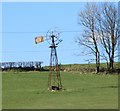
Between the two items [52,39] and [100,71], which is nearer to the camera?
[52,39]

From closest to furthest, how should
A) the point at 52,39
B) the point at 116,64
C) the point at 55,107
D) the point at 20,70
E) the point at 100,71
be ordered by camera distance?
the point at 55,107 → the point at 52,39 → the point at 20,70 → the point at 100,71 → the point at 116,64

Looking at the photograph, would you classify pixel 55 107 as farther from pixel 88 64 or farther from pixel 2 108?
pixel 88 64

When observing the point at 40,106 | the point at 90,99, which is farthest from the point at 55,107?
the point at 90,99

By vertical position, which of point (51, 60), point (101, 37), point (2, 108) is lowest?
point (2, 108)

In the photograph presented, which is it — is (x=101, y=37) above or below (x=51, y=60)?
above

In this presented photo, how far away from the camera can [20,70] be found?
59.8 m

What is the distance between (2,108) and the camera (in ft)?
67.7

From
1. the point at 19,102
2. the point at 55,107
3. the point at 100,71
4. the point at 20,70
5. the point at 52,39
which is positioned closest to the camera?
the point at 55,107

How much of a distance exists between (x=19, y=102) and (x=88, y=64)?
46.6 metres

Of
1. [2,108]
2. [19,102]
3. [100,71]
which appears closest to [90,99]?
[19,102]

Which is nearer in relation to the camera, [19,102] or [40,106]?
[40,106]

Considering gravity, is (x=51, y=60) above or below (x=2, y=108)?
above

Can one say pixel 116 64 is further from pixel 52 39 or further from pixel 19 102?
pixel 19 102

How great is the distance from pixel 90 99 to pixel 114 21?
44618 mm
